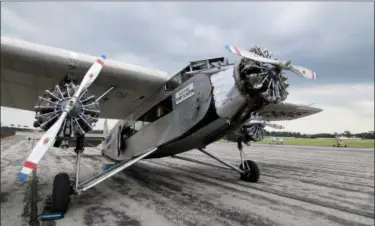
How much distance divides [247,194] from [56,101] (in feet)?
19.4

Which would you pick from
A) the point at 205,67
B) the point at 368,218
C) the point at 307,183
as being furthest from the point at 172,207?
the point at 307,183

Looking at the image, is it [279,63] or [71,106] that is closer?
[279,63]

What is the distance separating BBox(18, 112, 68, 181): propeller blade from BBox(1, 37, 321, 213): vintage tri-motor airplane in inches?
0.7

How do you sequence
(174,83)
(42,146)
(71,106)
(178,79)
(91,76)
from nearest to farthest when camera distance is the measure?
(42,146)
(71,106)
(91,76)
(178,79)
(174,83)

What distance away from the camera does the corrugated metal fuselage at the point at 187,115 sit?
6238mm

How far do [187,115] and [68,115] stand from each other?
310cm

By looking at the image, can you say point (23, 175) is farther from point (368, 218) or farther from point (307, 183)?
point (307, 183)

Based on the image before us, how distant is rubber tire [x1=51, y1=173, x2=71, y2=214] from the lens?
18.6 ft

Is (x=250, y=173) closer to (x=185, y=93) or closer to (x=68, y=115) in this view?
(x=185, y=93)

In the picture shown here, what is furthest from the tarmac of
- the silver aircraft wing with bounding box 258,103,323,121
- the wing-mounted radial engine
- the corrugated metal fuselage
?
the silver aircraft wing with bounding box 258,103,323,121

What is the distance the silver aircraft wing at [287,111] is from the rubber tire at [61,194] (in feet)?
25.8

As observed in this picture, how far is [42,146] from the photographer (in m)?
5.56

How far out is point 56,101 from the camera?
20.4 ft

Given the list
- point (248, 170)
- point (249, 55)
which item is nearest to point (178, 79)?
point (249, 55)
